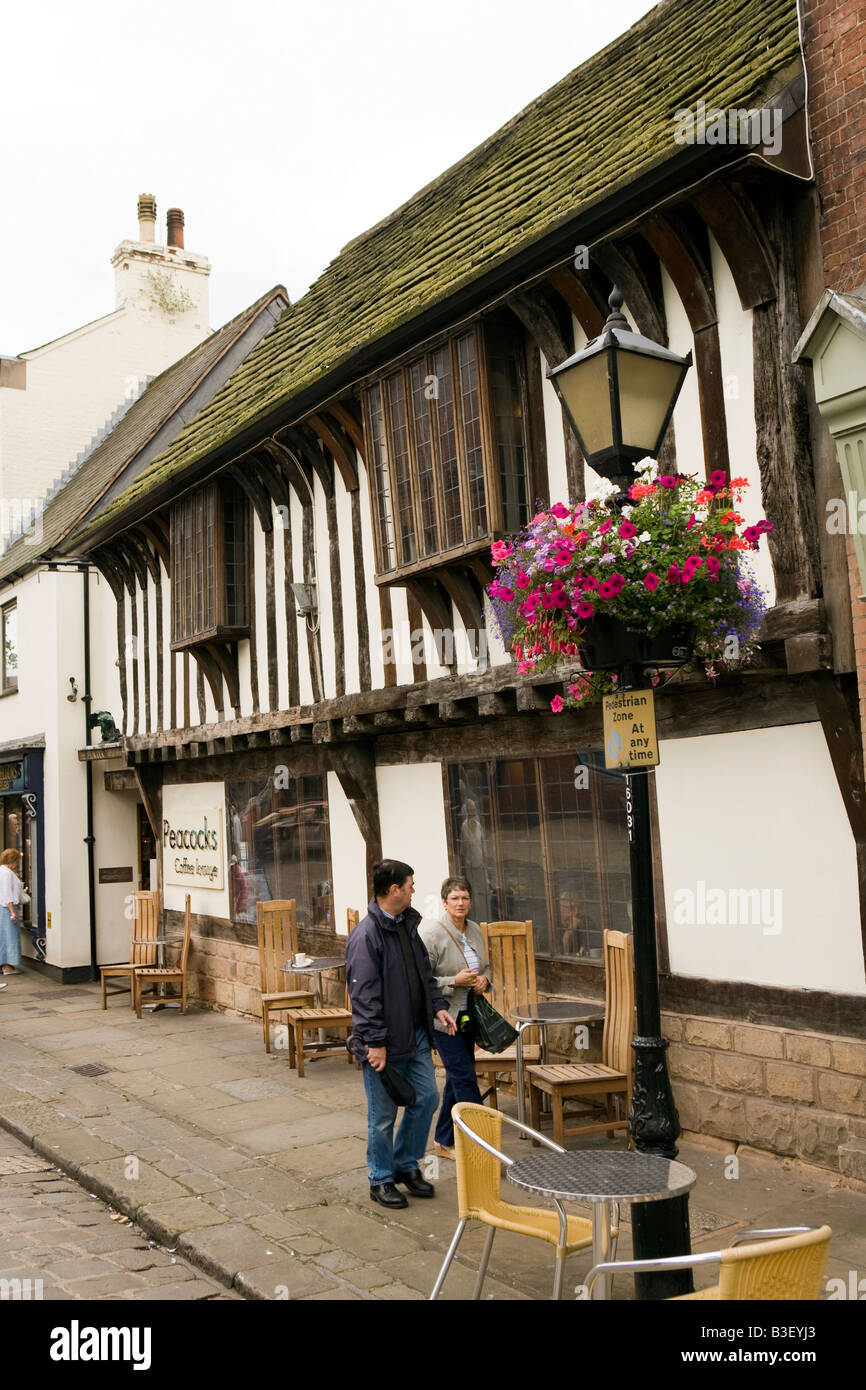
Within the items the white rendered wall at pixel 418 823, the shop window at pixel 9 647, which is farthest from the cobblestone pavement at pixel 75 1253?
the shop window at pixel 9 647

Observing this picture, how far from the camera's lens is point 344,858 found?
10.9 m

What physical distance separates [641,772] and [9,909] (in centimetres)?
1367

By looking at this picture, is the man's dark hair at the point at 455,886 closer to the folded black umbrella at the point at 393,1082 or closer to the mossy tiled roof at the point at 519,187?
the folded black umbrella at the point at 393,1082

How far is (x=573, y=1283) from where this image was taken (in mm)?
5047

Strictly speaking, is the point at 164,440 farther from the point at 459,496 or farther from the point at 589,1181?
the point at 589,1181

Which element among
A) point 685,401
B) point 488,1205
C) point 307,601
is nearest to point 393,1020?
point 488,1205

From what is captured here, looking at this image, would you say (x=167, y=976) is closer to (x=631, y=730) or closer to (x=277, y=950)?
(x=277, y=950)

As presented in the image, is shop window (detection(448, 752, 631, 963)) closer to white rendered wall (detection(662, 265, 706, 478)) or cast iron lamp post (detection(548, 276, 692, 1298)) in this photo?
white rendered wall (detection(662, 265, 706, 478))

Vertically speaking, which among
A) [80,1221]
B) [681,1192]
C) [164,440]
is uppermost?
[164,440]

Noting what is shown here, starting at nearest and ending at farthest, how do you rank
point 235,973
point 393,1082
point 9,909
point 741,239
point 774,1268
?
point 774,1268 → point 393,1082 → point 741,239 → point 235,973 → point 9,909

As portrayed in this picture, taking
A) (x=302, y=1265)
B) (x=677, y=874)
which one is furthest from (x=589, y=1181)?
(x=677, y=874)

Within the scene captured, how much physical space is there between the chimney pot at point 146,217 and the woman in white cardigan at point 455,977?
1717 cm

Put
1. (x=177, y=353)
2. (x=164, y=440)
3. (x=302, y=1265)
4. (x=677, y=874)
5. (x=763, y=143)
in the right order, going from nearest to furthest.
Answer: (x=302, y=1265) < (x=763, y=143) < (x=677, y=874) < (x=164, y=440) < (x=177, y=353)
